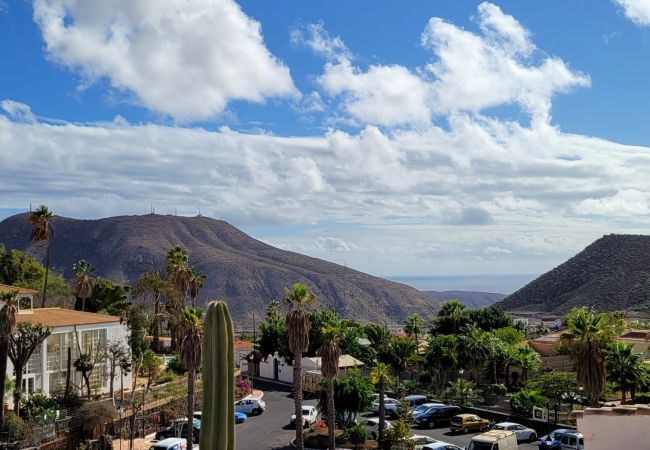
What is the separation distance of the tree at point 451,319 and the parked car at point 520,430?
34.7 meters

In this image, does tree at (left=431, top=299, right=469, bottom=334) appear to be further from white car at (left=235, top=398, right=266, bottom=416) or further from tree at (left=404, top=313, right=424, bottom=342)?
white car at (left=235, top=398, right=266, bottom=416)

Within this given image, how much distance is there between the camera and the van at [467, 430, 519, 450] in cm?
3444

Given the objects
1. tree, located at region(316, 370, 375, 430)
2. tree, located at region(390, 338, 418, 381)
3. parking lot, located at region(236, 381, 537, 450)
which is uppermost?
tree, located at region(390, 338, 418, 381)

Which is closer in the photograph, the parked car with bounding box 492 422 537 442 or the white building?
the parked car with bounding box 492 422 537 442

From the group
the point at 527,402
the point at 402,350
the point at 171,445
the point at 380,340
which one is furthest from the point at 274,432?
the point at 527,402

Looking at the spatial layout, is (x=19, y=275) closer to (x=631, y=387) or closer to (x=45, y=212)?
(x=45, y=212)

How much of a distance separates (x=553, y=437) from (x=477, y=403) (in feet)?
41.0

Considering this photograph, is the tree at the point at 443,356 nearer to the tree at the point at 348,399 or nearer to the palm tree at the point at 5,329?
the tree at the point at 348,399

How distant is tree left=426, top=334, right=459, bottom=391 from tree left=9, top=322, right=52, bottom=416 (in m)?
31.7

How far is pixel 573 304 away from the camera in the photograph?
441ft

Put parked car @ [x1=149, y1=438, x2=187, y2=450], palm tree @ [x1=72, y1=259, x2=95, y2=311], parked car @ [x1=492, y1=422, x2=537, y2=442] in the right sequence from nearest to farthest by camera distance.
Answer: parked car @ [x1=149, y1=438, x2=187, y2=450] → parked car @ [x1=492, y1=422, x2=537, y2=442] → palm tree @ [x1=72, y1=259, x2=95, y2=311]

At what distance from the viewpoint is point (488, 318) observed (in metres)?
80.6

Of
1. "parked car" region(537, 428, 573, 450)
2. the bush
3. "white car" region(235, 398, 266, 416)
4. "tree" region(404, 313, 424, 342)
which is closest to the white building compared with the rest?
"white car" region(235, 398, 266, 416)

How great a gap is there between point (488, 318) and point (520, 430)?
133 ft
